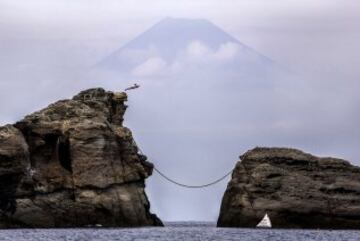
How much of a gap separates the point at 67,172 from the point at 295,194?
82.0 feet

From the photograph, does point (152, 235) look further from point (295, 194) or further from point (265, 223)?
point (295, 194)

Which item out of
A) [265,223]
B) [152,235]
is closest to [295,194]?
[265,223]

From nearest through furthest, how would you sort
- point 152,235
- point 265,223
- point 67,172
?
point 152,235, point 67,172, point 265,223

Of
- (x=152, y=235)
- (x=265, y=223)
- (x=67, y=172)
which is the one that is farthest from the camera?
(x=265, y=223)

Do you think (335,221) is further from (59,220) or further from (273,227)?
(59,220)

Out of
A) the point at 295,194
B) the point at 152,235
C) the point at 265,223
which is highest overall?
the point at 295,194

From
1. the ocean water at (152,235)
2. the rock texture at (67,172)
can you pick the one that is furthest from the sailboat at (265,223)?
the rock texture at (67,172)

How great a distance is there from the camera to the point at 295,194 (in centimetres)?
12081

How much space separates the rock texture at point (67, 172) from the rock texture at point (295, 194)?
37.1 ft

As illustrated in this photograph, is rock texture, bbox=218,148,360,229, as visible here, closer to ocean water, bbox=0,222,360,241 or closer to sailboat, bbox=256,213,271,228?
sailboat, bbox=256,213,271,228

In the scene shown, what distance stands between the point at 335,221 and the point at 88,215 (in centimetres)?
2724

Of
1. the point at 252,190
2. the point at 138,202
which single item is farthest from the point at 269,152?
the point at 138,202

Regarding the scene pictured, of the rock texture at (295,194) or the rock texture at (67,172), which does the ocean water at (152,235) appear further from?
the rock texture at (295,194)

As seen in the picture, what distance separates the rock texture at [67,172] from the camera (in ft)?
374
